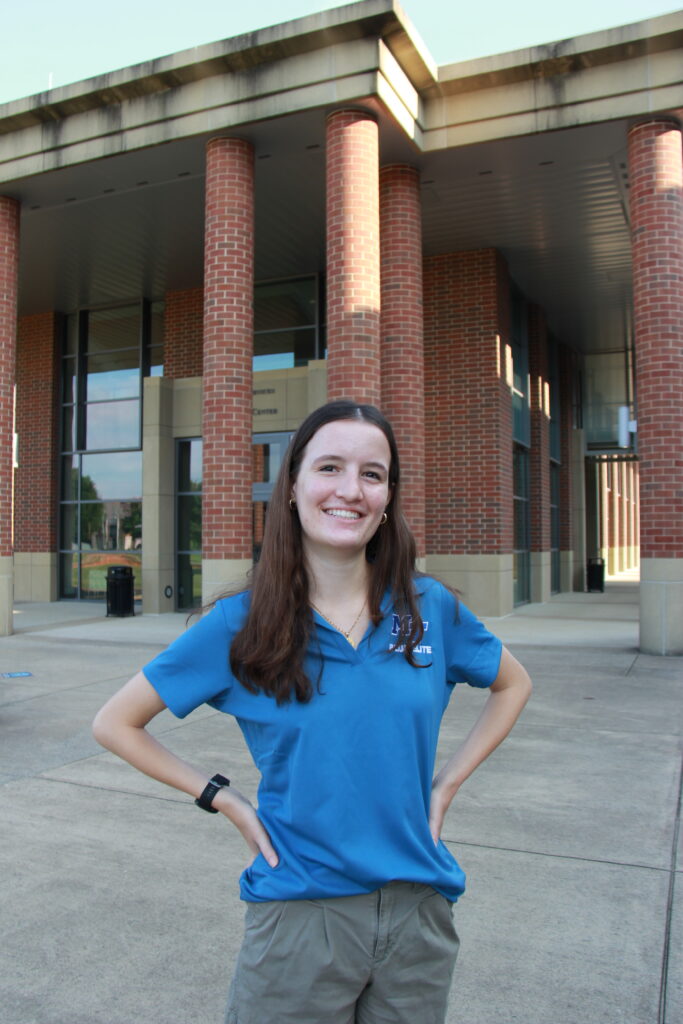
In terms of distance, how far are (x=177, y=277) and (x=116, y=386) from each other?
3.20 m

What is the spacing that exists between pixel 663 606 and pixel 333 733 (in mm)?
9350

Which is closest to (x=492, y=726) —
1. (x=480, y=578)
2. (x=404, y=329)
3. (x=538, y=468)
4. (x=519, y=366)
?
(x=404, y=329)

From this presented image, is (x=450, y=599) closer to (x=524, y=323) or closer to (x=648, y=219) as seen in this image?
(x=648, y=219)

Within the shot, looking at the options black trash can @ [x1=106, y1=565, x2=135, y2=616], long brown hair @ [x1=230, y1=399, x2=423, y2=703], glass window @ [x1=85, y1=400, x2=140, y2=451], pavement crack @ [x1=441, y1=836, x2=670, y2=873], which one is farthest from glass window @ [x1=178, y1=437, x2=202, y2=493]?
long brown hair @ [x1=230, y1=399, x2=423, y2=703]

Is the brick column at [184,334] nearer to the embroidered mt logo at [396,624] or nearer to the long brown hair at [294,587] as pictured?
the long brown hair at [294,587]

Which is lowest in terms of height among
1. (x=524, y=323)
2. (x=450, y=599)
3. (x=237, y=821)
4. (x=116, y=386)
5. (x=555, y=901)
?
(x=555, y=901)

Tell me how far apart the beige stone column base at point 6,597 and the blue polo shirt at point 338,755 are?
454 inches

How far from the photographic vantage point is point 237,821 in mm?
1667

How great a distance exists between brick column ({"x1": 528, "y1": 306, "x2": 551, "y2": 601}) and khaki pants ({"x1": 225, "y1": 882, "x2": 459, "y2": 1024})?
16732mm

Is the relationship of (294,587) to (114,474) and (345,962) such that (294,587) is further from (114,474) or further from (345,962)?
(114,474)

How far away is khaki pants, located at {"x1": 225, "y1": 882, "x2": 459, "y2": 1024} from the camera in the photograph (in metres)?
1.47

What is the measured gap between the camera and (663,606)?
32.8ft

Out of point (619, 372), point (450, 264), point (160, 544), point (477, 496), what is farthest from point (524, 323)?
point (160, 544)

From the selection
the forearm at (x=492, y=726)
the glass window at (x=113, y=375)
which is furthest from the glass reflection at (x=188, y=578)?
the forearm at (x=492, y=726)
